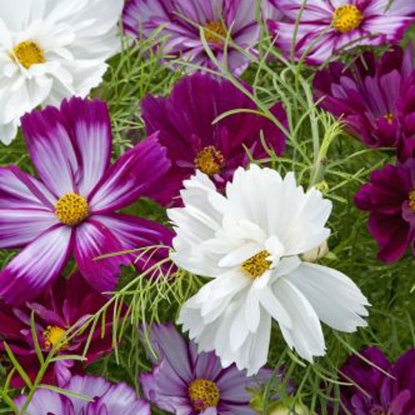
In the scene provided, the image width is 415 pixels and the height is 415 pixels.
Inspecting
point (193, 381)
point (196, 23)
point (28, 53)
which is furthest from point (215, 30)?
point (193, 381)

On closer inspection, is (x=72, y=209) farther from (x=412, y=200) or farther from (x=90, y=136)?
(x=412, y=200)

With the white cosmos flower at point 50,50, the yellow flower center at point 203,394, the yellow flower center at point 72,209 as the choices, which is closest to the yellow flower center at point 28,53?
the white cosmos flower at point 50,50

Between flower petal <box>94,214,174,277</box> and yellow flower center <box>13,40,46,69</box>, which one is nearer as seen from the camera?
flower petal <box>94,214,174,277</box>

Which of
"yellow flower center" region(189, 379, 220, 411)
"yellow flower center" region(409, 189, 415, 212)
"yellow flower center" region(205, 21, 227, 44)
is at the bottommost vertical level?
"yellow flower center" region(189, 379, 220, 411)

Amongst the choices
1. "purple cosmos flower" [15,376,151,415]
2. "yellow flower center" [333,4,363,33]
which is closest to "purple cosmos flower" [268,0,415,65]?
"yellow flower center" [333,4,363,33]

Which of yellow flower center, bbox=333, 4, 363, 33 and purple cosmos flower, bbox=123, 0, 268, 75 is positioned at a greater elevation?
purple cosmos flower, bbox=123, 0, 268, 75

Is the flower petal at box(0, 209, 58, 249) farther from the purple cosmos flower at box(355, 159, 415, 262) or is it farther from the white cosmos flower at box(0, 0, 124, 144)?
the purple cosmos flower at box(355, 159, 415, 262)
